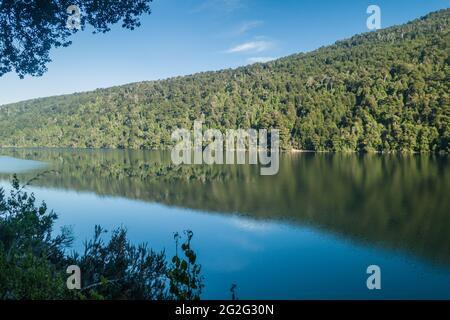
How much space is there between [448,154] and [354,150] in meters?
20.1

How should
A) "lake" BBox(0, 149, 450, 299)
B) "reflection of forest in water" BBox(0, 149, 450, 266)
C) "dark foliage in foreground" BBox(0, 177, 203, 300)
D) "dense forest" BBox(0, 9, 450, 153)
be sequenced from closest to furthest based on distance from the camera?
"dark foliage in foreground" BBox(0, 177, 203, 300), "lake" BBox(0, 149, 450, 299), "reflection of forest in water" BBox(0, 149, 450, 266), "dense forest" BBox(0, 9, 450, 153)

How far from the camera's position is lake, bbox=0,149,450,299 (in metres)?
14.6

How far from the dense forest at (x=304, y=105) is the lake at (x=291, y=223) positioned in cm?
3841

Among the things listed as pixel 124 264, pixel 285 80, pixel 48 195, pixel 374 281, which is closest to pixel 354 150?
pixel 285 80

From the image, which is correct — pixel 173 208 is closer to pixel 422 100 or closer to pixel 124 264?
pixel 124 264

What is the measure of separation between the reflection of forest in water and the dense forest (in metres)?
32.8

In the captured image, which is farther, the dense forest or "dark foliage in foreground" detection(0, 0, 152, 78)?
the dense forest

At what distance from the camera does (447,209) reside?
2573 cm

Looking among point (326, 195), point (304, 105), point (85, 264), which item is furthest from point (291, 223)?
point (304, 105)

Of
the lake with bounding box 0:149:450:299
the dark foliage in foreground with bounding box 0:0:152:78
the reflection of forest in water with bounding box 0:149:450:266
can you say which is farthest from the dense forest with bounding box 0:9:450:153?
the dark foliage in foreground with bounding box 0:0:152:78

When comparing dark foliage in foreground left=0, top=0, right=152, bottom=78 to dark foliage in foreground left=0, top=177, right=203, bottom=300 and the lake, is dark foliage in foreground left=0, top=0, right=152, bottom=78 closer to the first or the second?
dark foliage in foreground left=0, top=177, right=203, bottom=300

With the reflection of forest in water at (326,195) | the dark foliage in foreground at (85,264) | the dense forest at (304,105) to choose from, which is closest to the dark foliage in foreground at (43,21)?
the dark foliage in foreground at (85,264)

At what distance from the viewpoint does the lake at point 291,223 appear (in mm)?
14609

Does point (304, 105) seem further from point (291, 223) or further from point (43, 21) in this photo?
point (43, 21)
